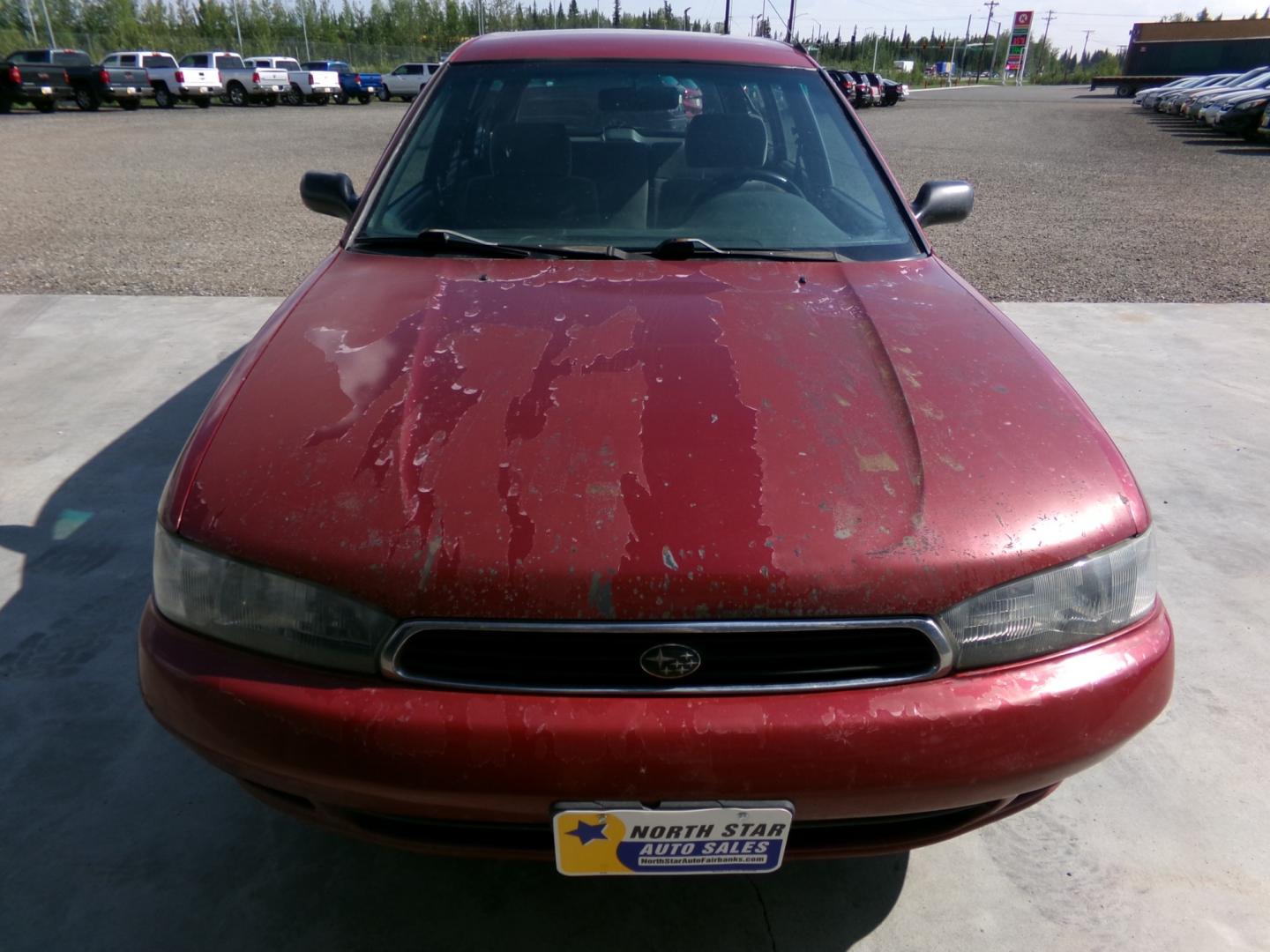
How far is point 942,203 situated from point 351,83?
32.5 metres

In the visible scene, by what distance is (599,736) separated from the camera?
1.33m

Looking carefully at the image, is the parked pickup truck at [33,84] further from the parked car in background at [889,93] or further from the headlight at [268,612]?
the headlight at [268,612]

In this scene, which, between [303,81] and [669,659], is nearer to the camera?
[669,659]

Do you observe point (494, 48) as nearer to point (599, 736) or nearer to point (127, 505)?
point (127, 505)

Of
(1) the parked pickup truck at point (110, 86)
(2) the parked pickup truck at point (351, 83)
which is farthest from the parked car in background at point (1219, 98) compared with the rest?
(1) the parked pickup truck at point (110, 86)

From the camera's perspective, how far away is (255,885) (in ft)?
6.01

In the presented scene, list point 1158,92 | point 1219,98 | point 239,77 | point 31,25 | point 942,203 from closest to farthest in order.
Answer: point 942,203 < point 1219,98 < point 239,77 < point 1158,92 < point 31,25

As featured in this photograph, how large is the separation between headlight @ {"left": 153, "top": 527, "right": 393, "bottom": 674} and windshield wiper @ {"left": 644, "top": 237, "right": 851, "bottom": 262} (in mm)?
1320

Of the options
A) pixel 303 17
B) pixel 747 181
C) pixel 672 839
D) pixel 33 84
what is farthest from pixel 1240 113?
pixel 303 17

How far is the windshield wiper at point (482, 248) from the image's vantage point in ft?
7.71

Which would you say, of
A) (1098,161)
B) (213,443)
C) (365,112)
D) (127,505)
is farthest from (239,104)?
(213,443)

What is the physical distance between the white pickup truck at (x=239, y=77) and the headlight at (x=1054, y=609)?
31.3 m

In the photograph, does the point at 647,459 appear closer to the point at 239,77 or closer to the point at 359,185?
the point at 359,185

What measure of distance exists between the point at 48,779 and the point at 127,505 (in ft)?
4.76
